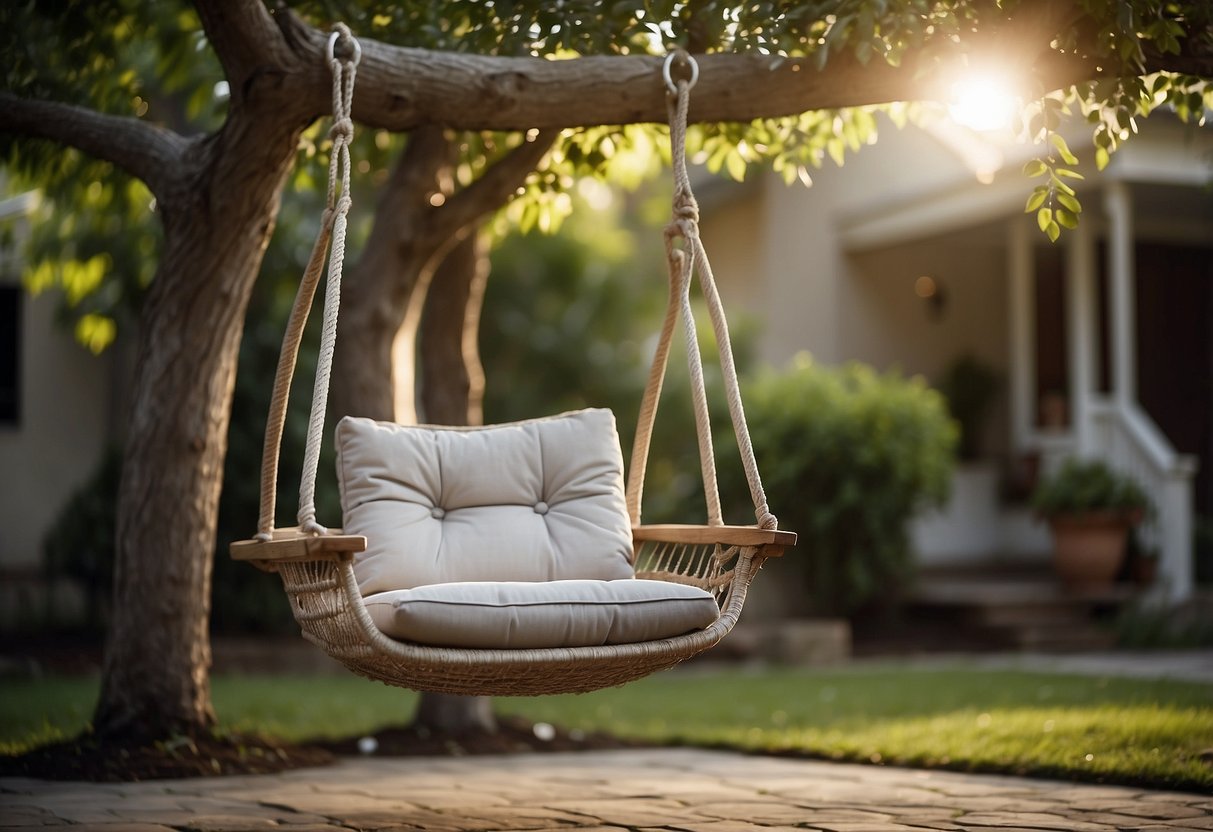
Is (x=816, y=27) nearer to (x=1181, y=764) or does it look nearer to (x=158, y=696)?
(x=1181, y=764)

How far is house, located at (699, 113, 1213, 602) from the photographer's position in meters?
9.14

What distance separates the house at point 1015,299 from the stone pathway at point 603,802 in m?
5.30

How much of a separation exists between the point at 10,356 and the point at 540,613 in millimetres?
8294

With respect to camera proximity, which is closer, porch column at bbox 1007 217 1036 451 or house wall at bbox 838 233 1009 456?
porch column at bbox 1007 217 1036 451

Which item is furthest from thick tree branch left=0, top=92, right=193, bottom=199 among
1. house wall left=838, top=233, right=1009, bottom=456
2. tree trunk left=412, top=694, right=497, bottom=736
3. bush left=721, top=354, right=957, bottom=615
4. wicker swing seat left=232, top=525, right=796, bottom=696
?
house wall left=838, top=233, right=1009, bottom=456

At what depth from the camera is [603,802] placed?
3.87 metres

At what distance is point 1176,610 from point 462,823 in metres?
6.54

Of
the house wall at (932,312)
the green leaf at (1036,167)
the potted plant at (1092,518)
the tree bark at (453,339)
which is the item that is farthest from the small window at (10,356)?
the green leaf at (1036,167)

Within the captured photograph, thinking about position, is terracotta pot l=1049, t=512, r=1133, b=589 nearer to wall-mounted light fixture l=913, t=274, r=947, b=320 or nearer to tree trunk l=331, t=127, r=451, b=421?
wall-mounted light fixture l=913, t=274, r=947, b=320

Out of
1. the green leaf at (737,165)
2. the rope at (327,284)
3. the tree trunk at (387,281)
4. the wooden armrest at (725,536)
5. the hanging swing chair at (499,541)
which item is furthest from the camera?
the tree trunk at (387,281)

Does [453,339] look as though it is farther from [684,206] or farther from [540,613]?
[540,613]

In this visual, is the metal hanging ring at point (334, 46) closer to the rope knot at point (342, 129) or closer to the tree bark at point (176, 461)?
the rope knot at point (342, 129)

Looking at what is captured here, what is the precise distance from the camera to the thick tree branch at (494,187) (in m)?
4.93

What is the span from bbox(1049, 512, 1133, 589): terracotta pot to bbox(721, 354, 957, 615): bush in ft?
2.97
